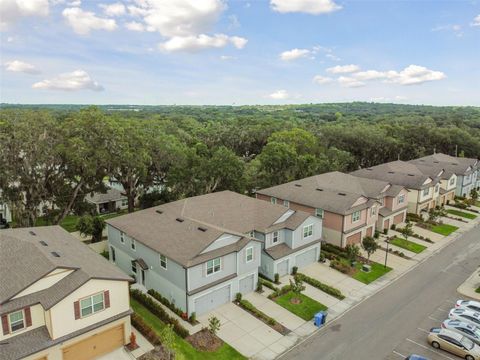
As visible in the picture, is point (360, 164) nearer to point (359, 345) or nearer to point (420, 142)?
point (420, 142)

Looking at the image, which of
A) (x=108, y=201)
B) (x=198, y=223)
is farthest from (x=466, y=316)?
(x=108, y=201)

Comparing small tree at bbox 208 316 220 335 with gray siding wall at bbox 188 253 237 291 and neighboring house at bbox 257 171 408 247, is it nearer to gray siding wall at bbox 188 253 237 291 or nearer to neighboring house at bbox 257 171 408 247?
gray siding wall at bbox 188 253 237 291

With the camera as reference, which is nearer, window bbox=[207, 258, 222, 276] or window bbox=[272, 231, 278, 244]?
window bbox=[207, 258, 222, 276]

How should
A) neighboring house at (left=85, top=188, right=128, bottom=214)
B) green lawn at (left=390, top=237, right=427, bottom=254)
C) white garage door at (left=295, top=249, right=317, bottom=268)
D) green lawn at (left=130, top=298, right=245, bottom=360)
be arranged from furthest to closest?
neighboring house at (left=85, top=188, right=128, bottom=214)
green lawn at (left=390, top=237, right=427, bottom=254)
white garage door at (left=295, top=249, right=317, bottom=268)
green lawn at (left=130, top=298, right=245, bottom=360)

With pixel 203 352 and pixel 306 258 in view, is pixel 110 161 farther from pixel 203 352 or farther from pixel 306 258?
pixel 203 352

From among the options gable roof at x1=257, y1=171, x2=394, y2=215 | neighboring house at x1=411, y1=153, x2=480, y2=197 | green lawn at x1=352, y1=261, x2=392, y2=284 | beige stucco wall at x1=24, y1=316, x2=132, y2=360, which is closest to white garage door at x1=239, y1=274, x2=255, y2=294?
beige stucco wall at x1=24, y1=316, x2=132, y2=360
